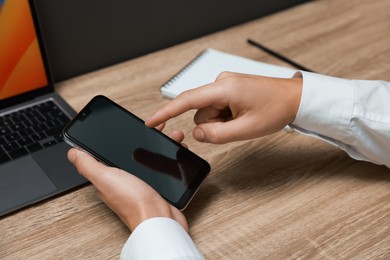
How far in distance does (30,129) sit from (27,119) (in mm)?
29

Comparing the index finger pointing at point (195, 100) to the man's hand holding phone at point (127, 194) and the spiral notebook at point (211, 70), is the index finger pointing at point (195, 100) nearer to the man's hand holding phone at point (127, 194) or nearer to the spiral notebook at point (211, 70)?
the man's hand holding phone at point (127, 194)

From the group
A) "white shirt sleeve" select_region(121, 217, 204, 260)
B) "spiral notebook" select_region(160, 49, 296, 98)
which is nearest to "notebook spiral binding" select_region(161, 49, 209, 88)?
"spiral notebook" select_region(160, 49, 296, 98)

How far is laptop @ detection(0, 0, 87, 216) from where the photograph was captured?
71cm

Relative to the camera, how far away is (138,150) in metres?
0.69

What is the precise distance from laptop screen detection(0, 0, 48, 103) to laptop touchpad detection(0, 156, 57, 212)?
0.16 meters

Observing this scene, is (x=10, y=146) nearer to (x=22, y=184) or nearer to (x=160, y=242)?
(x=22, y=184)

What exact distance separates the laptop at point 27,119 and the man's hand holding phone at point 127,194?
0.08 meters

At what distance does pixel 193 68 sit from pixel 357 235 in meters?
0.45

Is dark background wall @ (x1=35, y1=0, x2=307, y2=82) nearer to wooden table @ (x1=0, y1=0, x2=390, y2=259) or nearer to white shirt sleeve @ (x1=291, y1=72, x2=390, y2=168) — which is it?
wooden table @ (x1=0, y1=0, x2=390, y2=259)

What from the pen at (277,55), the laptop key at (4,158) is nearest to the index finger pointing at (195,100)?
the laptop key at (4,158)

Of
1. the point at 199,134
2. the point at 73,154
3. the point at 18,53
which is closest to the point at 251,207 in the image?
the point at 199,134

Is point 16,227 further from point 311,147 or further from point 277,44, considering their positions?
point 277,44

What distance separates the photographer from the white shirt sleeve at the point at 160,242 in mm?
579

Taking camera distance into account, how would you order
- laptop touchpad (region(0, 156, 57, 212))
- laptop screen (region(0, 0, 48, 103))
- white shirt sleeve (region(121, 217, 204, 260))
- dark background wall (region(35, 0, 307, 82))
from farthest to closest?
dark background wall (region(35, 0, 307, 82)) → laptop screen (region(0, 0, 48, 103)) → laptop touchpad (region(0, 156, 57, 212)) → white shirt sleeve (region(121, 217, 204, 260))
